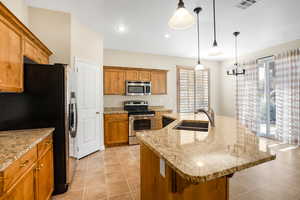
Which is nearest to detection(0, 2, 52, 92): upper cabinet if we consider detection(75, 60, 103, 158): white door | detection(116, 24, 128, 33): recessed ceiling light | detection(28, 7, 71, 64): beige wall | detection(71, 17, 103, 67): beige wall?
detection(28, 7, 71, 64): beige wall

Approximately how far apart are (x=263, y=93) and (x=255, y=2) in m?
3.23

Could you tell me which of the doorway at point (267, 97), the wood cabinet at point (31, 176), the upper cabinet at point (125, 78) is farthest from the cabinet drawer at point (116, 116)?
the doorway at point (267, 97)

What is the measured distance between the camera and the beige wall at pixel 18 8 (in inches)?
81.2

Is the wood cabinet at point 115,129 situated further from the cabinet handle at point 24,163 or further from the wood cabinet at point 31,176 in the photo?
the cabinet handle at point 24,163

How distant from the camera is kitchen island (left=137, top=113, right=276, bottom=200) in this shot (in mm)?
815

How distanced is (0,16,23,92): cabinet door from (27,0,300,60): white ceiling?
129 cm

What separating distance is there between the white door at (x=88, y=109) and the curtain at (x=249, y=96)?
15.1ft

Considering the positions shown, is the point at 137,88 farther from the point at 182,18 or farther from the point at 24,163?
the point at 24,163

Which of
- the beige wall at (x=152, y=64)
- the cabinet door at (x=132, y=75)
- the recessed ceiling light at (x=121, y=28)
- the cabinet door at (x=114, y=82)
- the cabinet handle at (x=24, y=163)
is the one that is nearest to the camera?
the cabinet handle at (x=24, y=163)

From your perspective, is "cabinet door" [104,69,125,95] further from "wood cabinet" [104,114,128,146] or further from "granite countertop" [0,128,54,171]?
"granite countertop" [0,128,54,171]

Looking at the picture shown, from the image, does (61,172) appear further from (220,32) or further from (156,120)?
(220,32)

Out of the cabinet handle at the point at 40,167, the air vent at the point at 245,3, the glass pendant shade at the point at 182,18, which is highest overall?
the air vent at the point at 245,3

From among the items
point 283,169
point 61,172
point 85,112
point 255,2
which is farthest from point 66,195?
point 255,2

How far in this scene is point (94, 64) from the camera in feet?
11.6
